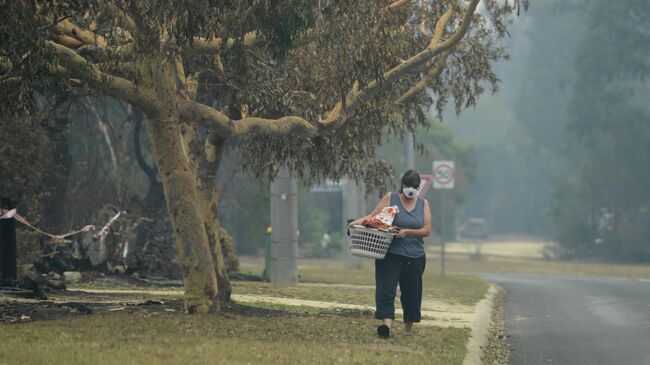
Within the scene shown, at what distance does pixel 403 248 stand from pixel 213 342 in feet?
9.33

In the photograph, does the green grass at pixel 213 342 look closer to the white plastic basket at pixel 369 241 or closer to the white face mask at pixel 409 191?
the white plastic basket at pixel 369 241

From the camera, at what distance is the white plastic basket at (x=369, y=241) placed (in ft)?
46.4

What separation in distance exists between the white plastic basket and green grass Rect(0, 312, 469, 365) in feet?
3.30

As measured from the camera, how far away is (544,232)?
416 ft

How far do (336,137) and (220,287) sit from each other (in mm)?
2910

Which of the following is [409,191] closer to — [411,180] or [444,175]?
[411,180]

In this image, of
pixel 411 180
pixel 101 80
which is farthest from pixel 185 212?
pixel 411 180

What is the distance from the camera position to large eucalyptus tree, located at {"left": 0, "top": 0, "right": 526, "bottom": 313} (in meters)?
14.5

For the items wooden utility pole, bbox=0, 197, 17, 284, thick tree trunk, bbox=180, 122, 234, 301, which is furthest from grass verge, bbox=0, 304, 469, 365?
wooden utility pole, bbox=0, 197, 17, 284

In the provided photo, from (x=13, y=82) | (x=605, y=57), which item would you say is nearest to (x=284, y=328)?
(x=13, y=82)

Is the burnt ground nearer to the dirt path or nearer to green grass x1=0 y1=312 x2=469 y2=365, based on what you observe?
the dirt path

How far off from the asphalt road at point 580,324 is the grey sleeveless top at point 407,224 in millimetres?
1736

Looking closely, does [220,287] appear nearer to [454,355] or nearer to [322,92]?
[322,92]

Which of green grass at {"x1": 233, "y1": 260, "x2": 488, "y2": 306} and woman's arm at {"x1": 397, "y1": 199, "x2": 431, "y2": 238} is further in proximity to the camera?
green grass at {"x1": 233, "y1": 260, "x2": 488, "y2": 306}
